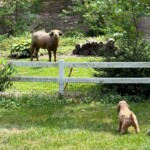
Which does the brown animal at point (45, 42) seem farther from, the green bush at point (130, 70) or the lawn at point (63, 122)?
the green bush at point (130, 70)

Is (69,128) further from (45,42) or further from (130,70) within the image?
(45,42)

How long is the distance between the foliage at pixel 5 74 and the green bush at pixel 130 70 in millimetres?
2208

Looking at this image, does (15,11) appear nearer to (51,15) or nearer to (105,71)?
(51,15)

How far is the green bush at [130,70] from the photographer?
1084cm

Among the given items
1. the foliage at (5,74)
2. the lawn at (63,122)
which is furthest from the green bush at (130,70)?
the foliage at (5,74)

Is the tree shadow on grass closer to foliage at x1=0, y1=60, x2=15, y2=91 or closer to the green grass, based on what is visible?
the green grass

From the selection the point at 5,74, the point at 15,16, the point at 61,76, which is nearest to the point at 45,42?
the point at 5,74

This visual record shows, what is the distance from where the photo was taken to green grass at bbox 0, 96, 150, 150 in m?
7.05

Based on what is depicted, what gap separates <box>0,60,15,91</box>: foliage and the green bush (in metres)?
2.21

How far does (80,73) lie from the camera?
577 inches

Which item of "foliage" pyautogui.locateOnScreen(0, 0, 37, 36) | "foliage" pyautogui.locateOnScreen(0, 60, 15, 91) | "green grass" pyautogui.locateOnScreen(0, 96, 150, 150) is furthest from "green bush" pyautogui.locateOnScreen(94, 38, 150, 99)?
"foliage" pyautogui.locateOnScreen(0, 0, 37, 36)

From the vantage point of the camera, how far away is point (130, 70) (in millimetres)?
11055

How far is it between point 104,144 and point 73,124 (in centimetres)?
155

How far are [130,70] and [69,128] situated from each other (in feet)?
11.1
